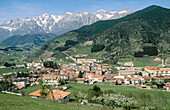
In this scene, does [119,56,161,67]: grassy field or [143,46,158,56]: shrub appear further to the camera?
[143,46,158,56]: shrub

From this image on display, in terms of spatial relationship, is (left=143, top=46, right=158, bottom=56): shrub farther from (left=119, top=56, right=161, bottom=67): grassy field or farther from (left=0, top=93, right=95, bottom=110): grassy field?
(left=0, top=93, right=95, bottom=110): grassy field

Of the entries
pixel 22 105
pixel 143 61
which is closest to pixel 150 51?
pixel 143 61

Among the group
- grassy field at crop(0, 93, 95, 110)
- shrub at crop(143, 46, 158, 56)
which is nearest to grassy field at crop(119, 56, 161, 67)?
shrub at crop(143, 46, 158, 56)

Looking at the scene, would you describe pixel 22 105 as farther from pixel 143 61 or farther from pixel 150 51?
pixel 150 51

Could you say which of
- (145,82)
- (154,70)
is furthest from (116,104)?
(154,70)

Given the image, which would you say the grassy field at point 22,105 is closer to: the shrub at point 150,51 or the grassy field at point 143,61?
the grassy field at point 143,61

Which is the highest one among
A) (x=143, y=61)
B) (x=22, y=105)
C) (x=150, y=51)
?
(x=150, y=51)

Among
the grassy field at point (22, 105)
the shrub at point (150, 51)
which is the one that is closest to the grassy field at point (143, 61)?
the shrub at point (150, 51)

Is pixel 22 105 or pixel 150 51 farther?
pixel 150 51

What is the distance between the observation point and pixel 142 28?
180 metres

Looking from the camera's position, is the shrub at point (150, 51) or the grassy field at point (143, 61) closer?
the grassy field at point (143, 61)

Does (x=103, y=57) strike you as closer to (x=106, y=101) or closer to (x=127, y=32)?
(x=127, y=32)

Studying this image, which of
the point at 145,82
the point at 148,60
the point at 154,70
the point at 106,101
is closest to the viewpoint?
the point at 106,101

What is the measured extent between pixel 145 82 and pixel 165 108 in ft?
125
